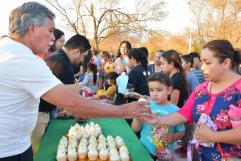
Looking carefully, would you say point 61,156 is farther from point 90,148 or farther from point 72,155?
point 90,148

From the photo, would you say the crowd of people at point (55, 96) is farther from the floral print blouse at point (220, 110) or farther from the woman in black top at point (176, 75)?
the woman in black top at point (176, 75)

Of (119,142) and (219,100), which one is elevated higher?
(219,100)

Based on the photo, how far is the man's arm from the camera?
180cm

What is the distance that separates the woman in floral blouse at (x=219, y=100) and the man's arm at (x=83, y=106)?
1.33 ft

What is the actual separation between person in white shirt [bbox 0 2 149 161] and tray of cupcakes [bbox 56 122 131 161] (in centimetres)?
44

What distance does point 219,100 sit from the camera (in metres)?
1.99

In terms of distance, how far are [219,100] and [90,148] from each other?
1026 millimetres

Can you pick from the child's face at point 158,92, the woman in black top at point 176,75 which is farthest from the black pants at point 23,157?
the woman in black top at point 176,75

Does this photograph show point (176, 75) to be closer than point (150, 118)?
No

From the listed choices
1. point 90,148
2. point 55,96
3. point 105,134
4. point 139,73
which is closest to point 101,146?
point 90,148

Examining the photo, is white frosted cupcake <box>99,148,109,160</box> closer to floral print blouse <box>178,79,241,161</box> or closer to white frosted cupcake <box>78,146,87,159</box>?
white frosted cupcake <box>78,146,87,159</box>

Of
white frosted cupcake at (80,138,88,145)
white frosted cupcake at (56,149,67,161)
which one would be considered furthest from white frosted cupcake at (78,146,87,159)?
white frosted cupcake at (80,138,88,145)

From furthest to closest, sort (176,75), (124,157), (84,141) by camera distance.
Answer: (176,75)
(84,141)
(124,157)

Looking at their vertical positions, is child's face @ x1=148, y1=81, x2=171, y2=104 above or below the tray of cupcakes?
above
